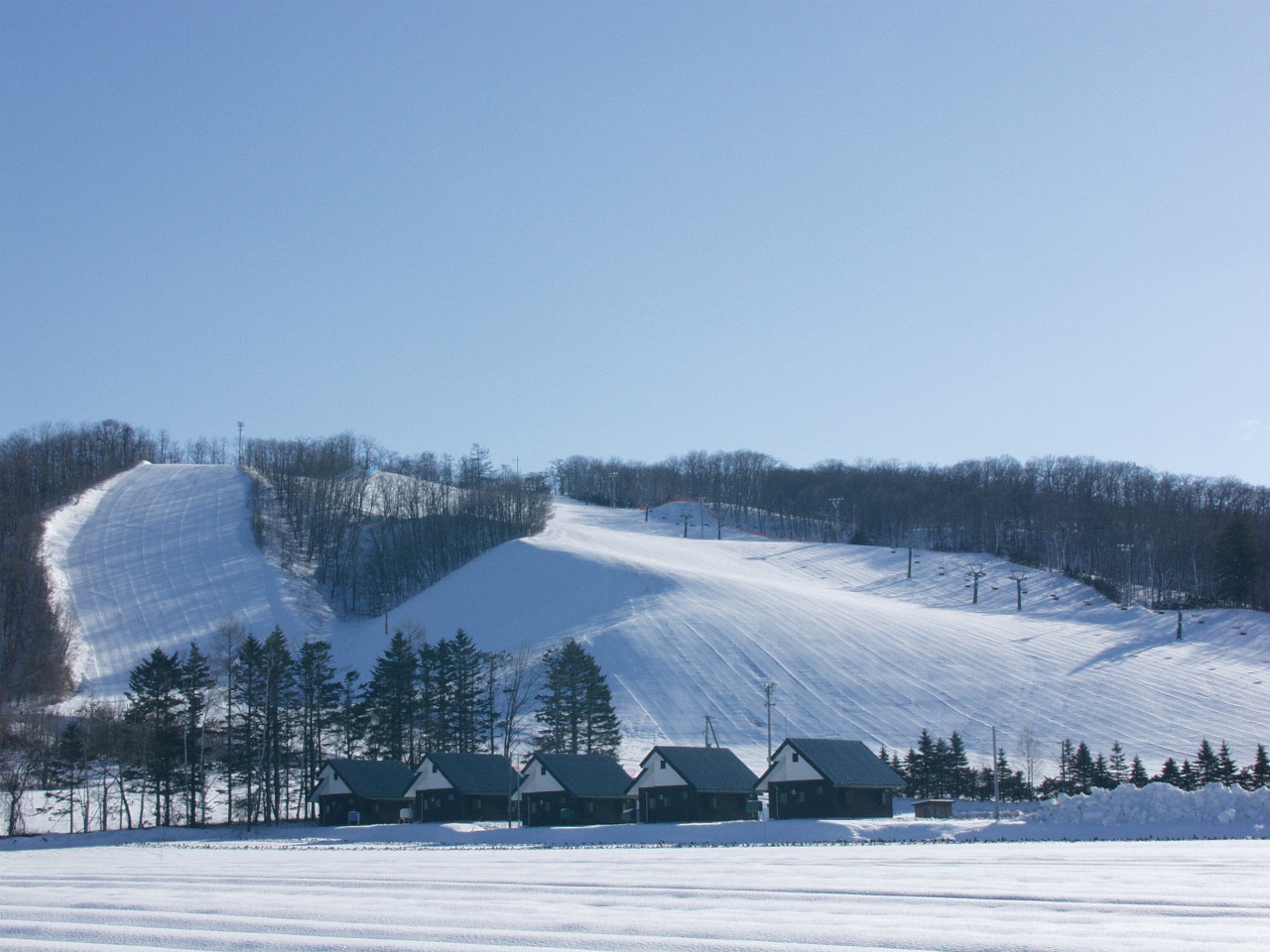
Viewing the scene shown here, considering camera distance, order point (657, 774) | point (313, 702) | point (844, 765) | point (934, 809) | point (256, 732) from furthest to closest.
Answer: point (313, 702) < point (256, 732) < point (657, 774) < point (844, 765) < point (934, 809)

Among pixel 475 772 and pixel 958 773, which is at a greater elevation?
pixel 475 772

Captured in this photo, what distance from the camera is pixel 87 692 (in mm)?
70812

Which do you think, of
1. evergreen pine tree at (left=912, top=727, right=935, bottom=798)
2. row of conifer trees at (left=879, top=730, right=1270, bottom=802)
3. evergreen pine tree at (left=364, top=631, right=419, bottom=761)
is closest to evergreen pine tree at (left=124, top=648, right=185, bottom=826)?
evergreen pine tree at (left=364, top=631, right=419, bottom=761)

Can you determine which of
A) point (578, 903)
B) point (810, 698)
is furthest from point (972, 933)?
point (810, 698)

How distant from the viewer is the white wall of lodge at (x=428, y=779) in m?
49.0

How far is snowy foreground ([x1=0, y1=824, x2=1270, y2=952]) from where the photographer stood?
10.2 meters

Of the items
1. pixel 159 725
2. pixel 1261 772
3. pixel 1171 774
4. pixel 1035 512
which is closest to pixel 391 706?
pixel 159 725

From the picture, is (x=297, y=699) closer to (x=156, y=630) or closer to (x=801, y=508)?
(x=156, y=630)

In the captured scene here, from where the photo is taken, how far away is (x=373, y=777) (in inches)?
2008

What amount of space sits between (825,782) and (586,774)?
36.7 ft

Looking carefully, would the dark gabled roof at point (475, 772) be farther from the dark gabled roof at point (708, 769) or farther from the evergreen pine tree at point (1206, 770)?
the evergreen pine tree at point (1206, 770)

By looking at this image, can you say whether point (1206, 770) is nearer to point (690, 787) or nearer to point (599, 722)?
point (690, 787)

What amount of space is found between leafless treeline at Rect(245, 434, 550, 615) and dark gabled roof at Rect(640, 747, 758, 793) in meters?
57.9

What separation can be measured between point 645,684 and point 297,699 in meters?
22.8
